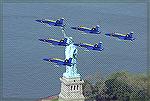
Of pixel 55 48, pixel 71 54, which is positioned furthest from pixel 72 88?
pixel 55 48

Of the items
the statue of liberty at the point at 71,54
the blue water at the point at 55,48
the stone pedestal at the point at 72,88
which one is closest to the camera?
the statue of liberty at the point at 71,54

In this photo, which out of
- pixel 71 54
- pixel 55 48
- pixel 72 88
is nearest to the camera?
A: pixel 71 54

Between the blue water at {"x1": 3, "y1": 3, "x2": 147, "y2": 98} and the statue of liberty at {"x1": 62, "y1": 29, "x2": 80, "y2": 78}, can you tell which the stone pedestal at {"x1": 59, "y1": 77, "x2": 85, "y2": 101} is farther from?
the blue water at {"x1": 3, "y1": 3, "x2": 147, "y2": 98}

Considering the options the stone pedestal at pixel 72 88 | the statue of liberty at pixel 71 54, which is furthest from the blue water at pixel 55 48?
the statue of liberty at pixel 71 54

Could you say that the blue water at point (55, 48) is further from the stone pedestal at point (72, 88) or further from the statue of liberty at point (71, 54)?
the statue of liberty at point (71, 54)

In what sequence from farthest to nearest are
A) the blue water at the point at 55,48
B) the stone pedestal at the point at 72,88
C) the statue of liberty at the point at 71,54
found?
the blue water at the point at 55,48
the stone pedestal at the point at 72,88
the statue of liberty at the point at 71,54

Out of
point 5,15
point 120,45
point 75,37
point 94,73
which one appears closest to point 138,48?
point 120,45

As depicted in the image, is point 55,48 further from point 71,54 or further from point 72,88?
point 71,54

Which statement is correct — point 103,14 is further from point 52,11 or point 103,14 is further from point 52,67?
point 52,67
